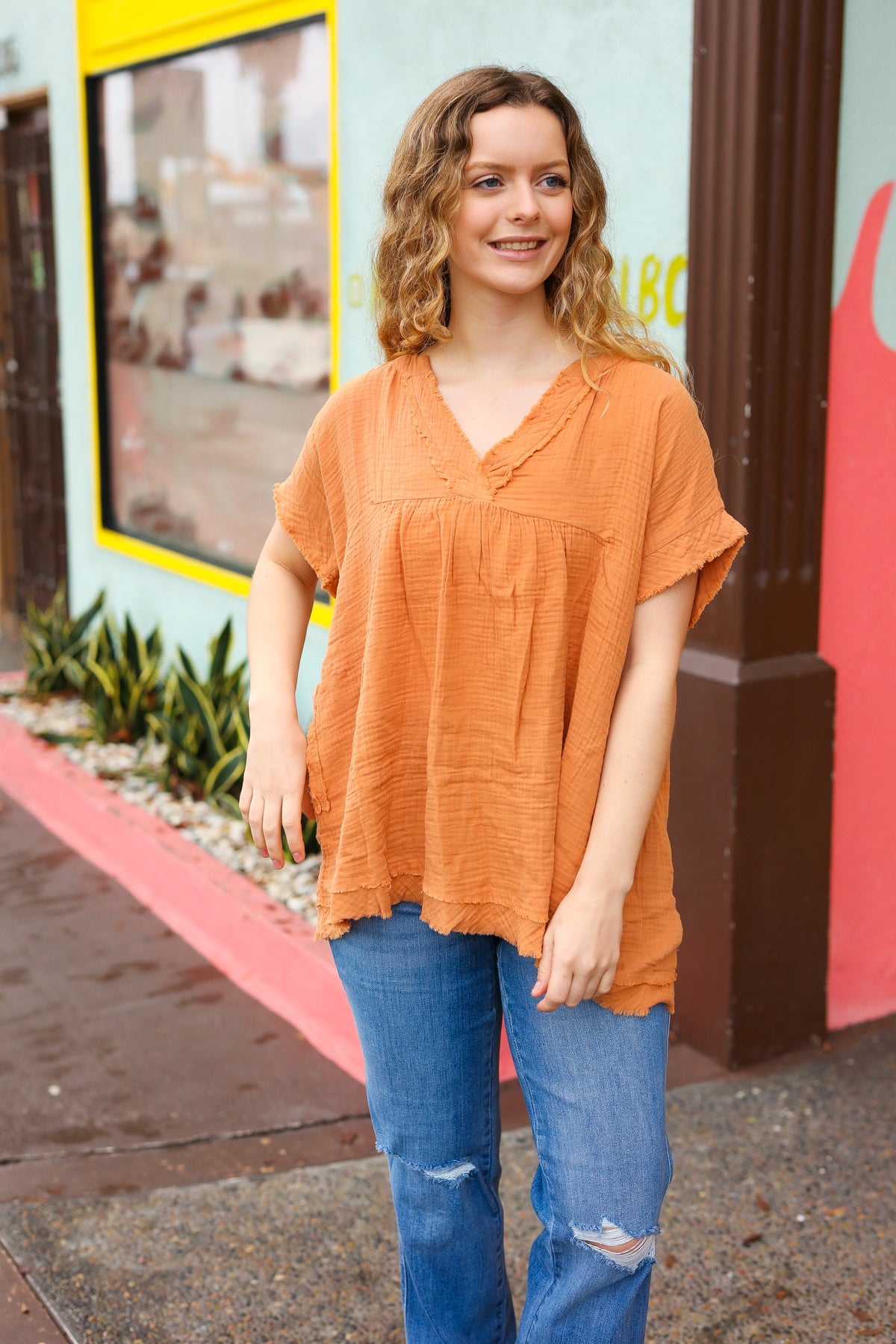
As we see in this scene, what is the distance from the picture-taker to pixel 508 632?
1839mm

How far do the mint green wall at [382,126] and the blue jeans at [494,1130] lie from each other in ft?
3.81

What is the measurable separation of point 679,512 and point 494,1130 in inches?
34.8

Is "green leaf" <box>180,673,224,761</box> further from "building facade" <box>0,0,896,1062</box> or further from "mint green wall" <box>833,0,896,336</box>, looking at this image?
"mint green wall" <box>833,0,896,336</box>

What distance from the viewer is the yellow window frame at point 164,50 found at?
4934 millimetres

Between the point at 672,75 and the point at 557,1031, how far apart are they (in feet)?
7.97

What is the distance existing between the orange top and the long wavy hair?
7cm

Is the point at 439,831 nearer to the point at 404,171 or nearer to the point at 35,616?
the point at 404,171

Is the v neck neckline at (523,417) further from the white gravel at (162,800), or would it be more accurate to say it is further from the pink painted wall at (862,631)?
the white gravel at (162,800)

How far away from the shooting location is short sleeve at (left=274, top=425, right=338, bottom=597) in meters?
2.08

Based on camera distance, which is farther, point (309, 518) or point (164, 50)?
point (164, 50)

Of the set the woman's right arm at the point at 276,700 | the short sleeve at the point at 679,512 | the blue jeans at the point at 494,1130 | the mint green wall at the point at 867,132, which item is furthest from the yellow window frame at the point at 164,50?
the short sleeve at the point at 679,512

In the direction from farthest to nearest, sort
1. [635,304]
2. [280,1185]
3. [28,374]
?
[28,374]
[635,304]
[280,1185]

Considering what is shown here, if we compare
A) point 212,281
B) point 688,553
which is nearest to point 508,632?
point 688,553

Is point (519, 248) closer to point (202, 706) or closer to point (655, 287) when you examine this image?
point (655, 287)
